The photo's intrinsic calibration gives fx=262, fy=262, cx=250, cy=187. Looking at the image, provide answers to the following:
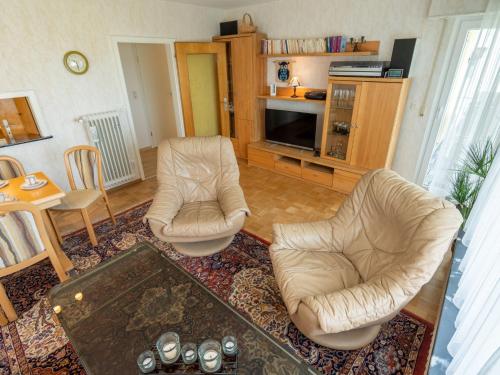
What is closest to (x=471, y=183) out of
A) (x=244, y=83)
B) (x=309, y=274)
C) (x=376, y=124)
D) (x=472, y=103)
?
(x=472, y=103)

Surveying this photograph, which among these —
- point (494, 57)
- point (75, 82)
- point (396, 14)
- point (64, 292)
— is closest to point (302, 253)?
point (64, 292)

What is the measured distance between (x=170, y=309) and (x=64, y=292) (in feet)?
2.29

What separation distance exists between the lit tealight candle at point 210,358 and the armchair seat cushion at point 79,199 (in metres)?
1.91

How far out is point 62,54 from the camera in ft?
9.64

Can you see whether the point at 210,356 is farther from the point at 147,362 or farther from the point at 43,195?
the point at 43,195

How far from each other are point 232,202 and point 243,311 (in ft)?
2.91

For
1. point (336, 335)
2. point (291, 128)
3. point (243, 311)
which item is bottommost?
point (243, 311)

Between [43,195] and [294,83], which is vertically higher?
[294,83]

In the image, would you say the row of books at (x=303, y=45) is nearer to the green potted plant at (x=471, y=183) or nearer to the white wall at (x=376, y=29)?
the white wall at (x=376, y=29)

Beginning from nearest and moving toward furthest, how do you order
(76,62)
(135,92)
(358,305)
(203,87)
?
(358,305) < (76,62) < (203,87) < (135,92)

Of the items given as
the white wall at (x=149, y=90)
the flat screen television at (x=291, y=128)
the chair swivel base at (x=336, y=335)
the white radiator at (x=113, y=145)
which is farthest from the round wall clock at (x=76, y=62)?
the chair swivel base at (x=336, y=335)

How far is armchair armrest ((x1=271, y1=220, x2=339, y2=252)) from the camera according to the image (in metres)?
1.83

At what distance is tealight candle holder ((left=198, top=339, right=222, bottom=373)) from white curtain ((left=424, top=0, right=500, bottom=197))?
9.23 feet

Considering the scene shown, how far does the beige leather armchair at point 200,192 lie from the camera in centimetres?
220
